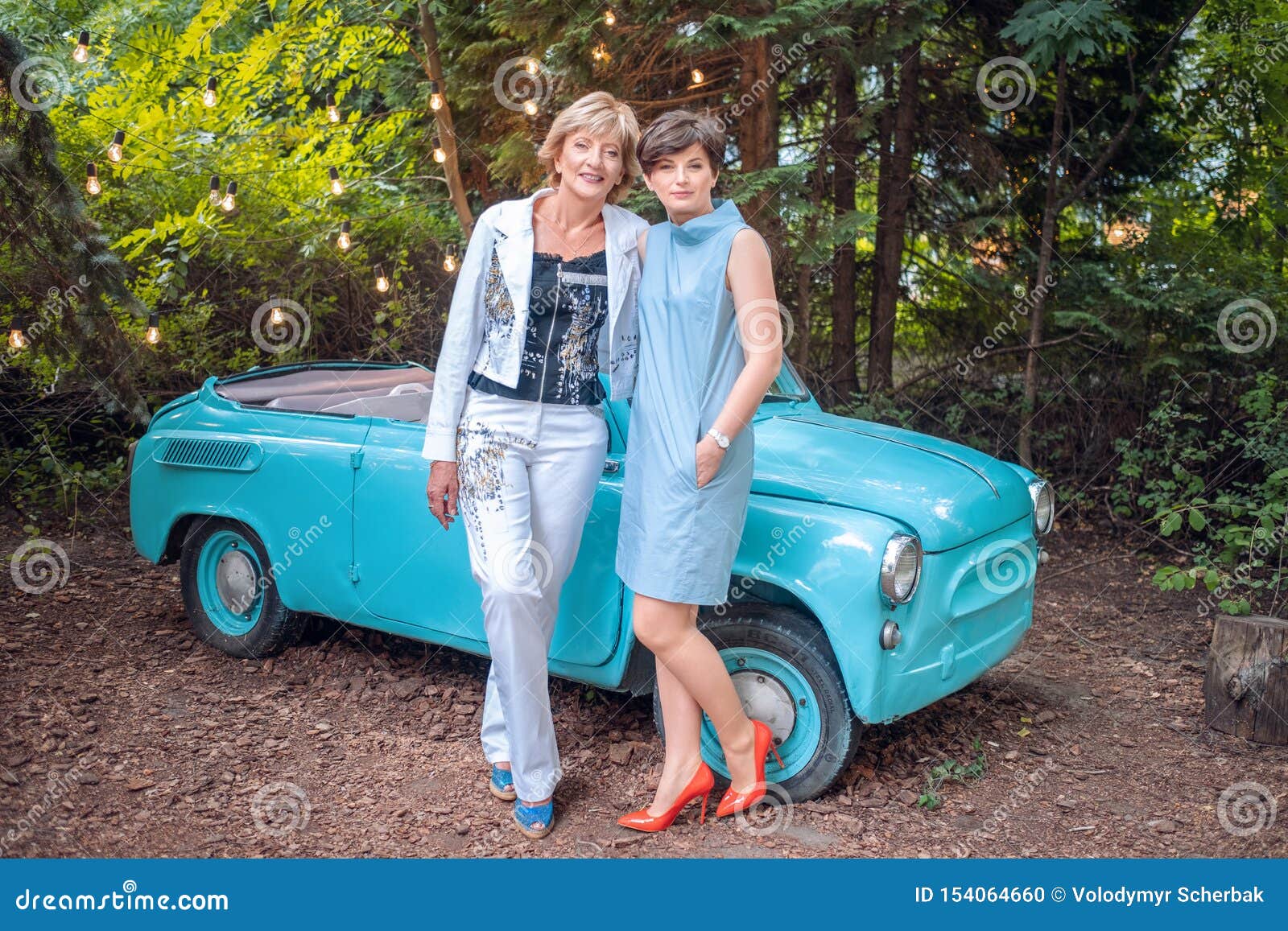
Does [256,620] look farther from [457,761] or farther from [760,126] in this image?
[760,126]

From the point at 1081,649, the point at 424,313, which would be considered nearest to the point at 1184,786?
the point at 1081,649

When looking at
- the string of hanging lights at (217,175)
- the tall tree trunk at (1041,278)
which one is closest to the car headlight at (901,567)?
the string of hanging lights at (217,175)

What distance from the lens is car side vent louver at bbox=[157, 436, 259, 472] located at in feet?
15.4

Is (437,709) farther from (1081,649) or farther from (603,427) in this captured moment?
(1081,649)

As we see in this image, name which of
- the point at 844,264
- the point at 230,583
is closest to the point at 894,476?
the point at 230,583

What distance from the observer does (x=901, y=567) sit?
3.24 meters

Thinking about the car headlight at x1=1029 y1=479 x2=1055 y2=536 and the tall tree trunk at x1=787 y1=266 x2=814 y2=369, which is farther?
the tall tree trunk at x1=787 y1=266 x2=814 y2=369

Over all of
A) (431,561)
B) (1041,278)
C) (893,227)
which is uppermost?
(893,227)

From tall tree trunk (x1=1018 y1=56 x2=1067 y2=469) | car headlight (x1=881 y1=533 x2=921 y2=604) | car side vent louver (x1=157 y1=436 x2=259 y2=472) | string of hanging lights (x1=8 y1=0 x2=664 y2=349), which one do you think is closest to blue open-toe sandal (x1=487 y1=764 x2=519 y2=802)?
car headlight (x1=881 y1=533 x2=921 y2=604)

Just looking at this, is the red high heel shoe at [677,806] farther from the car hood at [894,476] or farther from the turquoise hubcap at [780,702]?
the car hood at [894,476]

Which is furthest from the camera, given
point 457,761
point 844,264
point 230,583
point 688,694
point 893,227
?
point 844,264

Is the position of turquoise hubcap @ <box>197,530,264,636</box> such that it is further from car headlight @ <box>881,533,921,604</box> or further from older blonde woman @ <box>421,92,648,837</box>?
car headlight @ <box>881,533,921,604</box>

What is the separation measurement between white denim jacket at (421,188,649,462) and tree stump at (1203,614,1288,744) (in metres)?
2.79

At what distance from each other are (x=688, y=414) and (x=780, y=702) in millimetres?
1076
